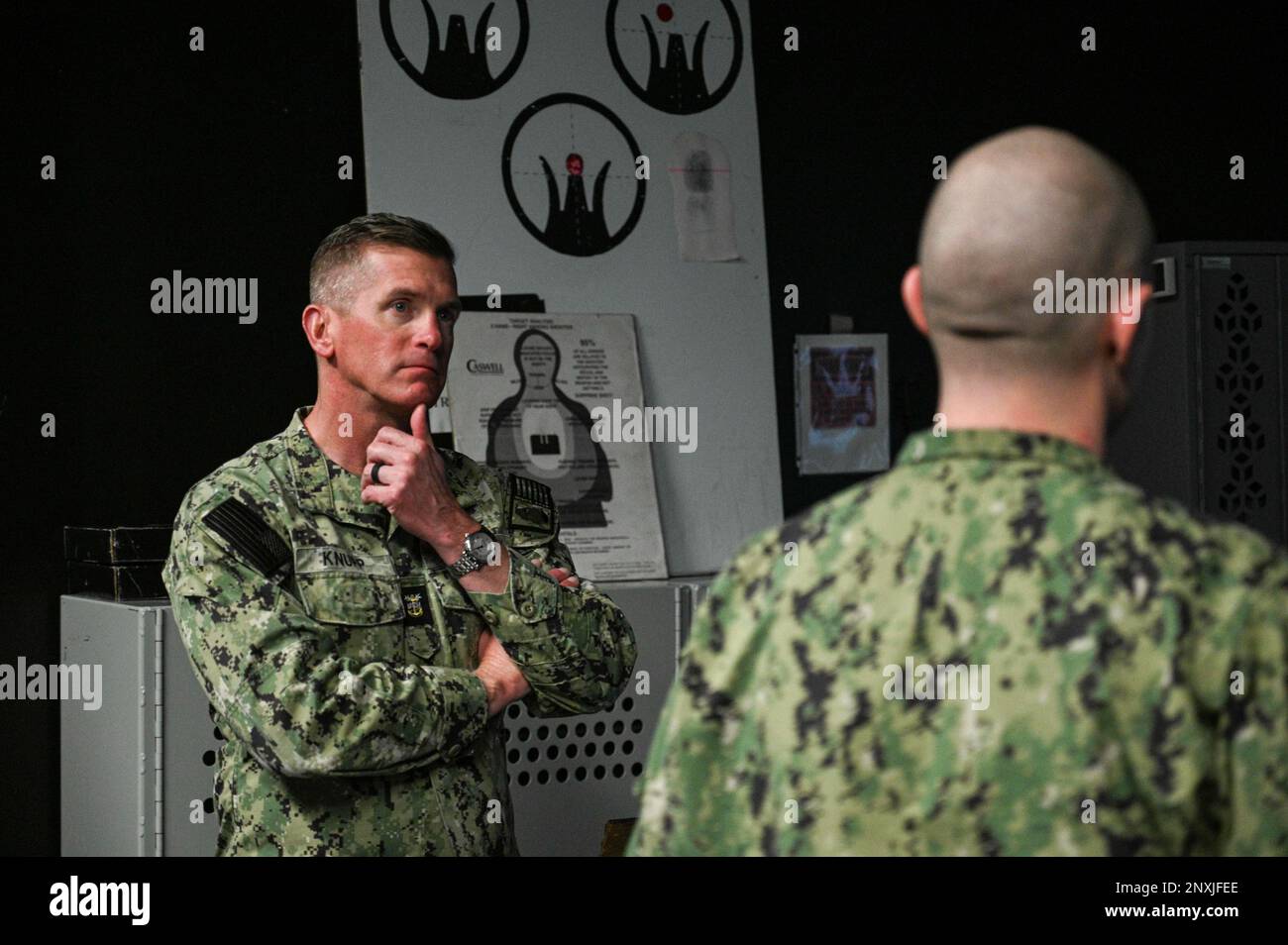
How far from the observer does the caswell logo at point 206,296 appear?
333 centimetres

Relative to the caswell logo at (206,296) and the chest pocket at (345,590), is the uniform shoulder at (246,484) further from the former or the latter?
the caswell logo at (206,296)

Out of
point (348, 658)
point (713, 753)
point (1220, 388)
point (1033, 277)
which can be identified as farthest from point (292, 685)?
point (1220, 388)

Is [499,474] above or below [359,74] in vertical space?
below

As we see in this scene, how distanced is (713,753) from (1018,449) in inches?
13.6

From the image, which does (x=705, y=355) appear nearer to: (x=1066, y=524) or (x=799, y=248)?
(x=799, y=248)

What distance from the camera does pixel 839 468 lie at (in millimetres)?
4195

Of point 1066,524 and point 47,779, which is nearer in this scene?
point 1066,524

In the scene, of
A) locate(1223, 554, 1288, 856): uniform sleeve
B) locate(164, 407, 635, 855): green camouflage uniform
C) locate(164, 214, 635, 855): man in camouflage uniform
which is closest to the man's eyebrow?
locate(164, 214, 635, 855): man in camouflage uniform

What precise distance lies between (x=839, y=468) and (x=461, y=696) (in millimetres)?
2207

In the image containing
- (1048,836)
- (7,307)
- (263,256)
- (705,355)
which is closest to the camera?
(1048,836)

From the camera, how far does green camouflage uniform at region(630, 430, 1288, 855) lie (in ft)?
3.58
